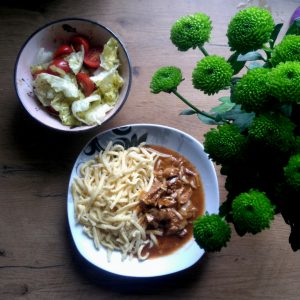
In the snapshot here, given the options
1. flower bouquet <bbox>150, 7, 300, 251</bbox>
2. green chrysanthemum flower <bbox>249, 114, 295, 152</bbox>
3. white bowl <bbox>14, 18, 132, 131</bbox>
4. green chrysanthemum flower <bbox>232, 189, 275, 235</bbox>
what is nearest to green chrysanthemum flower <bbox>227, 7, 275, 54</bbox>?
flower bouquet <bbox>150, 7, 300, 251</bbox>

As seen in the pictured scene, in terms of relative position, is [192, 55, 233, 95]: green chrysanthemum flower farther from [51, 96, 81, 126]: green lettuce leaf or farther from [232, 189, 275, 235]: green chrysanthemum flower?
[51, 96, 81, 126]: green lettuce leaf

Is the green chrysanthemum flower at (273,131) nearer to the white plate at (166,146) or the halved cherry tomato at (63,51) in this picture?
the white plate at (166,146)

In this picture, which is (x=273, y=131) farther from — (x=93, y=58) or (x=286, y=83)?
(x=93, y=58)

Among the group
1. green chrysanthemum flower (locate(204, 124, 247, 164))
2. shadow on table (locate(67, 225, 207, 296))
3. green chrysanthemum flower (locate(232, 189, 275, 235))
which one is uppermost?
green chrysanthemum flower (locate(204, 124, 247, 164))

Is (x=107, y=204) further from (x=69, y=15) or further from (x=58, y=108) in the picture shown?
(x=69, y=15)

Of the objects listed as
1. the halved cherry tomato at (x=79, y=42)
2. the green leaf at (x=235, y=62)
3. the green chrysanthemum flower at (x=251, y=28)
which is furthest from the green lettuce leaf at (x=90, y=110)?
the green chrysanthemum flower at (x=251, y=28)

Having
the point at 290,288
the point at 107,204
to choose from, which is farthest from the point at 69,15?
the point at 290,288

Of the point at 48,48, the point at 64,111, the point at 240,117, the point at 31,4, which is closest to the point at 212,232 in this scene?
the point at 240,117
